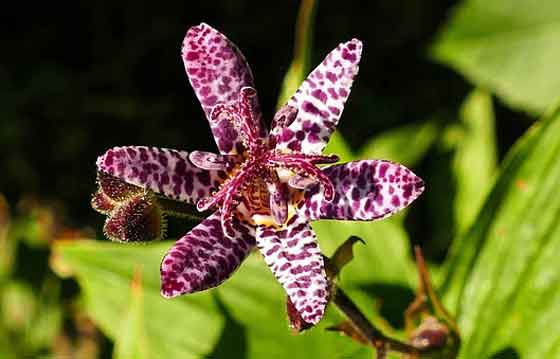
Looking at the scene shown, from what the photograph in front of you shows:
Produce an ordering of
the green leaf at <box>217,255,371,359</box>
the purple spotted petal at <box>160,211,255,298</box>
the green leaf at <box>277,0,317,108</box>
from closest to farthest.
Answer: the purple spotted petal at <box>160,211,255,298</box> → the green leaf at <box>217,255,371,359</box> → the green leaf at <box>277,0,317,108</box>

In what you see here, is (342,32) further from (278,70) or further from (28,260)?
(28,260)

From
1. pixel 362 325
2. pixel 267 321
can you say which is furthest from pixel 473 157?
pixel 362 325

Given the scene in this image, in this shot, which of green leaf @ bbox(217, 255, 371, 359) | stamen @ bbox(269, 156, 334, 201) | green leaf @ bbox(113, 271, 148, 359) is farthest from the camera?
green leaf @ bbox(217, 255, 371, 359)

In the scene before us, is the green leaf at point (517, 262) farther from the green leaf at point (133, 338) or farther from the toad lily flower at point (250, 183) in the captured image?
the green leaf at point (133, 338)

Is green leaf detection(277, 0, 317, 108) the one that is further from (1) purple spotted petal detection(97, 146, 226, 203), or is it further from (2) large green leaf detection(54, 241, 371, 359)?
(1) purple spotted petal detection(97, 146, 226, 203)

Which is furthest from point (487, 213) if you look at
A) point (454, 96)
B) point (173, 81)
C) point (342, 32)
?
point (173, 81)

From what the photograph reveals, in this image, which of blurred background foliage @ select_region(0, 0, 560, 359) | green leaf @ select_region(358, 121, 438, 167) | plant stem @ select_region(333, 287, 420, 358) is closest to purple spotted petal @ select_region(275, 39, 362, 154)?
plant stem @ select_region(333, 287, 420, 358)

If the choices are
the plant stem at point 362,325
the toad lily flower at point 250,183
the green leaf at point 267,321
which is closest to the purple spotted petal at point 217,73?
the toad lily flower at point 250,183
